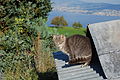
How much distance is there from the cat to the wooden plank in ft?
A: 1.09

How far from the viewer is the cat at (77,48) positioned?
4.33m

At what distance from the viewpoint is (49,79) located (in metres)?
8.12

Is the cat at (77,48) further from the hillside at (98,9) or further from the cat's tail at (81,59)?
the hillside at (98,9)

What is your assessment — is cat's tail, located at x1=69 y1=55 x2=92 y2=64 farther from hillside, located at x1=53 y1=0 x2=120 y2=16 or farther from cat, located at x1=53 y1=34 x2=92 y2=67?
hillside, located at x1=53 y1=0 x2=120 y2=16

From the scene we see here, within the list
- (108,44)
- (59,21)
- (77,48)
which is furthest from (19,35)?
(59,21)

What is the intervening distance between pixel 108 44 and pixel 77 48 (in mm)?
820

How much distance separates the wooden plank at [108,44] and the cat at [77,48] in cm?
33

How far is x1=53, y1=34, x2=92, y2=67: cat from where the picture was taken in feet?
14.2

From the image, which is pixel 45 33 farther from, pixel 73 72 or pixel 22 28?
pixel 73 72

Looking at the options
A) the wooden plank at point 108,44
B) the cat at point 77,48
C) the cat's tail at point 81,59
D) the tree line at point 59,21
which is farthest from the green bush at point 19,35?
the tree line at point 59,21

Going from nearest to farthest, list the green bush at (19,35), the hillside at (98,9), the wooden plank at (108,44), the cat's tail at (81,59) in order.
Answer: the wooden plank at (108,44)
the cat's tail at (81,59)
the green bush at (19,35)
the hillside at (98,9)

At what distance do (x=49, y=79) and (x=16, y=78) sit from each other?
104cm

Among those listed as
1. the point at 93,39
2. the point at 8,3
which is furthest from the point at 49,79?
the point at 93,39

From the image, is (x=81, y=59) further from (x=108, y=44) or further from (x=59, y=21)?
(x=59, y=21)
